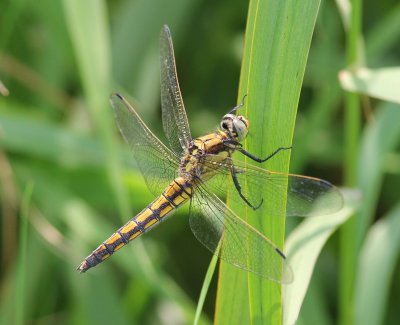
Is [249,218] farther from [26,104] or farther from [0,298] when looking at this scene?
[26,104]

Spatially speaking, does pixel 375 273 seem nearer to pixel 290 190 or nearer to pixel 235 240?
pixel 290 190

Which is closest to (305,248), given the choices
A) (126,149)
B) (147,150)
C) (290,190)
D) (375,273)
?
(290,190)

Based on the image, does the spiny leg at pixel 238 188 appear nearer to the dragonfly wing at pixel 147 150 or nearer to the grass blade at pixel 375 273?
the dragonfly wing at pixel 147 150

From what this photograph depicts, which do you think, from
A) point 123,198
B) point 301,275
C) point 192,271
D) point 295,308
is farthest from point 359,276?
point 192,271

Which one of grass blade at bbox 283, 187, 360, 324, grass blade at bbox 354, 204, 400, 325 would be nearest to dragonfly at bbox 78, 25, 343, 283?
grass blade at bbox 283, 187, 360, 324

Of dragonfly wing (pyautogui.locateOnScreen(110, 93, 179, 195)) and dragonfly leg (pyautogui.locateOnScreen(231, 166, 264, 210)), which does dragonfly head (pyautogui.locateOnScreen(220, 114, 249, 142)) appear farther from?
dragonfly wing (pyautogui.locateOnScreen(110, 93, 179, 195))
